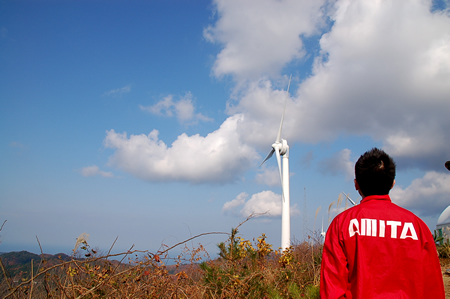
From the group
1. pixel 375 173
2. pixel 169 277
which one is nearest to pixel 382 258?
pixel 375 173

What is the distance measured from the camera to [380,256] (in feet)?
8.02

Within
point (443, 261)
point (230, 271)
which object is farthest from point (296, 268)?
point (443, 261)

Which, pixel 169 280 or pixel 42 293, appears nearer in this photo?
pixel 42 293

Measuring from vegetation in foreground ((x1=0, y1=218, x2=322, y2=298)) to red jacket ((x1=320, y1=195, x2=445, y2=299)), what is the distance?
2.26 m

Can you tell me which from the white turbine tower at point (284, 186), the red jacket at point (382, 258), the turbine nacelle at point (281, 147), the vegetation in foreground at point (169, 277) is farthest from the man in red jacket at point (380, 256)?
the turbine nacelle at point (281, 147)

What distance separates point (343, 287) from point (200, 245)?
3.70 meters

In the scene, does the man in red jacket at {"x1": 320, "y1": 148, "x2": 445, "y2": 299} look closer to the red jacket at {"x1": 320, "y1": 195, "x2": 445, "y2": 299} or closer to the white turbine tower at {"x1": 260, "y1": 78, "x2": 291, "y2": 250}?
the red jacket at {"x1": 320, "y1": 195, "x2": 445, "y2": 299}

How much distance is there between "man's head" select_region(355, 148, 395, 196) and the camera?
105 inches

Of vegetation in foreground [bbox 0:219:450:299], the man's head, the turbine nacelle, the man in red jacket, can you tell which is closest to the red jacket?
the man in red jacket

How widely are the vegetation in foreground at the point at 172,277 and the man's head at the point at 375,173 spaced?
259 centimetres

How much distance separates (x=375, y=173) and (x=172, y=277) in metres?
3.44

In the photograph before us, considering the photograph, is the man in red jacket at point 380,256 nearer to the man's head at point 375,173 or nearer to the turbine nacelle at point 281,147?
the man's head at point 375,173

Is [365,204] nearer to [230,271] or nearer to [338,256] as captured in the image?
[338,256]

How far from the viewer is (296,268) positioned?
26.2 ft
